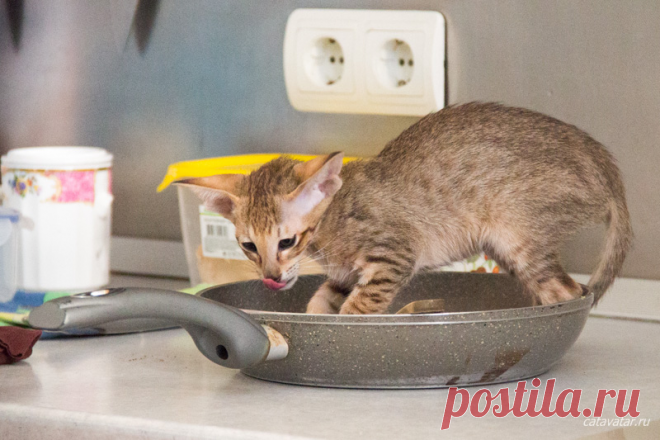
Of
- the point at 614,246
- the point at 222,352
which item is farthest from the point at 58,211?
the point at 614,246

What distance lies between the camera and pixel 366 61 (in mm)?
1465

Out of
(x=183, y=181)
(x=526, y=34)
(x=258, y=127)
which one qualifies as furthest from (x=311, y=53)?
(x=183, y=181)

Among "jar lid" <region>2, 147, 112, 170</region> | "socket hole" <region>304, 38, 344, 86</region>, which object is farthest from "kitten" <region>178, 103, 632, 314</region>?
"jar lid" <region>2, 147, 112, 170</region>

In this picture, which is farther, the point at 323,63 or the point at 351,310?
the point at 323,63

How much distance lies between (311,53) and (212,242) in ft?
1.22

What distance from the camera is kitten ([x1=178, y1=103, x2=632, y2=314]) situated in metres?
1.11

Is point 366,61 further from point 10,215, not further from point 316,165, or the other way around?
point 10,215

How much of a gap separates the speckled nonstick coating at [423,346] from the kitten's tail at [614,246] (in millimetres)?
190

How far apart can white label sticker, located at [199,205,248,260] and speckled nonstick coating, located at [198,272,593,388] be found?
0.53 metres

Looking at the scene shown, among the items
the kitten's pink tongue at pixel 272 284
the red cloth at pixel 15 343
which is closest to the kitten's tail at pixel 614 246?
the kitten's pink tongue at pixel 272 284

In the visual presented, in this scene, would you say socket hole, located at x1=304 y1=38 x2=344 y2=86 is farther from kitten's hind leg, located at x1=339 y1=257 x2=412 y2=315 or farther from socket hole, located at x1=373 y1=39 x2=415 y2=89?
kitten's hind leg, located at x1=339 y1=257 x2=412 y2=315

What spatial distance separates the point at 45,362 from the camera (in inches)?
44.0

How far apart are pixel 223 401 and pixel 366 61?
0.74 metres

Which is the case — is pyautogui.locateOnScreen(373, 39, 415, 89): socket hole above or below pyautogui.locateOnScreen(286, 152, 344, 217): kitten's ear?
above
